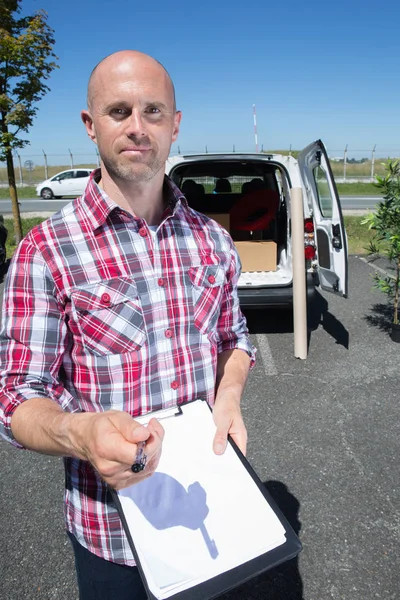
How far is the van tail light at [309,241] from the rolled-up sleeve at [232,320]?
341 cm

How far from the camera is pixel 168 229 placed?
1.22 m

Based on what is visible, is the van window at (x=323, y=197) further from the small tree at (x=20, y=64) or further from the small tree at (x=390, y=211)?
the small tree at (x=20, y=64)

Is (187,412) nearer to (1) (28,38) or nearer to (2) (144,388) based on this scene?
(2) (144,388)

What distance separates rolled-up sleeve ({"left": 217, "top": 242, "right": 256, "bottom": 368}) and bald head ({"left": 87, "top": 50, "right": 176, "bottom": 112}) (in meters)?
0.57

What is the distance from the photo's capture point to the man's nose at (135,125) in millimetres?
1068

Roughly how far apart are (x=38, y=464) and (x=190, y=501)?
235 centimetres

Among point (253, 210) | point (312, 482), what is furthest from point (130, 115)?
point (253, 210)

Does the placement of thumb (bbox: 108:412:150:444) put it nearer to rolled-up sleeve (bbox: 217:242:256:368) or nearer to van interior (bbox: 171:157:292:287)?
rolled-up sleeve (bbox: 217:242:256:368)

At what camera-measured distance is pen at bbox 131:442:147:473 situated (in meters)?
0.69

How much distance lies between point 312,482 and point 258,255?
114 inches

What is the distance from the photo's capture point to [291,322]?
5367mm

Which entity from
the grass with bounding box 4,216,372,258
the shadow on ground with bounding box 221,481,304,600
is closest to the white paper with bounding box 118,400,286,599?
the shadow on ground with bounding box 221,481,304,600

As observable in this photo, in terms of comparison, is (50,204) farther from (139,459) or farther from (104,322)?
(139,459)

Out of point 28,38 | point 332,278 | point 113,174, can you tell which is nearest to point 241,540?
point 113,174
